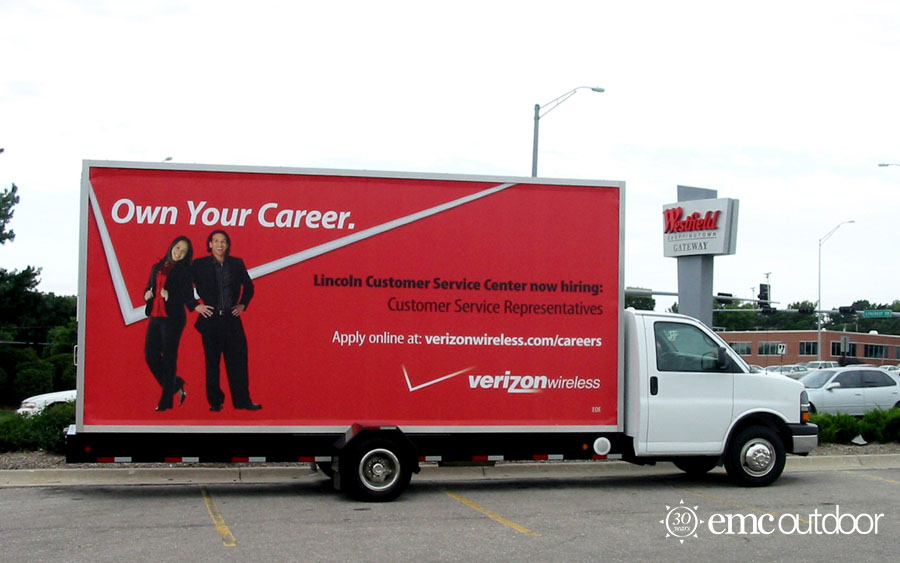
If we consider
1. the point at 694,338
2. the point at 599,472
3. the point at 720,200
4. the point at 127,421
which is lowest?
the point at 599,472

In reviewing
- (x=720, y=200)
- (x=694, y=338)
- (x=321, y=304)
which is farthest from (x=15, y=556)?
(x=720, y=200)

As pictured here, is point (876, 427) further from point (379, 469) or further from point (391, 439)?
point (379, 469)

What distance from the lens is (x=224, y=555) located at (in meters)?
7.53

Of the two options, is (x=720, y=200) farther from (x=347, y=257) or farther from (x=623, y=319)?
(x=347, y=257)

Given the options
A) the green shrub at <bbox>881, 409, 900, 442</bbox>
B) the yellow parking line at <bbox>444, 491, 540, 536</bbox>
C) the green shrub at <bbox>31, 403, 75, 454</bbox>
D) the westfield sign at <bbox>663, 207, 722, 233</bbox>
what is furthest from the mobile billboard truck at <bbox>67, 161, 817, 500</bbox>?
the westfield sign at <bbox>663, 207, 722, 233</bbox>

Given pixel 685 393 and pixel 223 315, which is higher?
pixel 223 315

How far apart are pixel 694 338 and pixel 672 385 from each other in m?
0.68

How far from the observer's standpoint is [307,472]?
1193 cm

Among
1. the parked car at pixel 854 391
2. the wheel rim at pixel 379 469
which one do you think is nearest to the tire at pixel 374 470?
the wheel rim at pixel 379 469

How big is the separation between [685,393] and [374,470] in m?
3.72

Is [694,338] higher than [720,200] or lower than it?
lower

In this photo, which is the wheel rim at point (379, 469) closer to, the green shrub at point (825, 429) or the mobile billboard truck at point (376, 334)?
the mobile billboard truck at point (376, 334)

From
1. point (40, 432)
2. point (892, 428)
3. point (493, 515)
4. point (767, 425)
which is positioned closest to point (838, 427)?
point (892, 428)

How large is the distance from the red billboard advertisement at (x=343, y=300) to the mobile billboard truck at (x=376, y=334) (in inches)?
0.8
